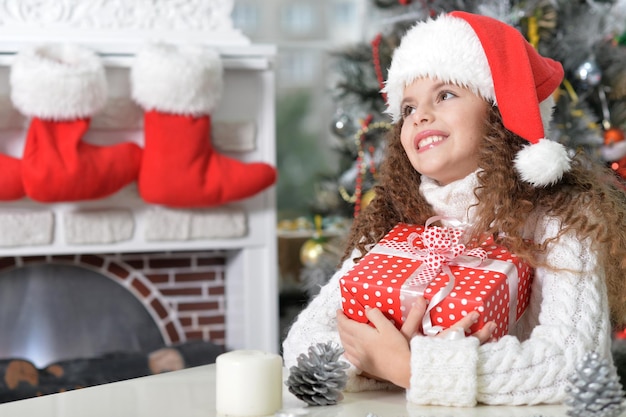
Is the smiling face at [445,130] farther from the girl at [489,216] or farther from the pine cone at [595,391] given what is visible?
the pine cone at [595,391]

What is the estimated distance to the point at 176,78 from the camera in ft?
7.75

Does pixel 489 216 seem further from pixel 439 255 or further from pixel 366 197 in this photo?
pixel 366 197

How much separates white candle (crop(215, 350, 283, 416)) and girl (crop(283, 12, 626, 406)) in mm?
176

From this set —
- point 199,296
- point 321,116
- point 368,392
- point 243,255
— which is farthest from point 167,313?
point 368,392

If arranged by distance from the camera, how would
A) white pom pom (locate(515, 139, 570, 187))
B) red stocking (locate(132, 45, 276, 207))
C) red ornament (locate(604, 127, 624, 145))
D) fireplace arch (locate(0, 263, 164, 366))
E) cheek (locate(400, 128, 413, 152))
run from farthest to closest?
fireplace arch (locate(0, 263, 164, 366)), red ornament (locate(604, 127, 624, 145)), red stocking (locate(132, 45, 276, 207)), cheek (locate(400, 128, 413, 152)), white pom pom (locate(515, 139, 570, 187))

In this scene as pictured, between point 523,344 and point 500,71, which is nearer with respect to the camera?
point 523,344

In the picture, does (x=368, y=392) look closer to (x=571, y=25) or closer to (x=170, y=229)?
(x=170, y=229)

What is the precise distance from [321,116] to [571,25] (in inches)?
52.1

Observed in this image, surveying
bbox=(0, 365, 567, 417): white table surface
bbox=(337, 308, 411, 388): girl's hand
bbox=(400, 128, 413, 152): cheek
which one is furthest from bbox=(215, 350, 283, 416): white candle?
bbox=(400, 128, 413, 152): cheek

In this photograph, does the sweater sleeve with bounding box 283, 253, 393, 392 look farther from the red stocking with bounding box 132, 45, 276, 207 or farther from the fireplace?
the fireplace

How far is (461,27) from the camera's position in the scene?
1.31m

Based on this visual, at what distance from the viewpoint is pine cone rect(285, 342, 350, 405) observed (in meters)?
1.06

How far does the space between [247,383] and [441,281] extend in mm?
283

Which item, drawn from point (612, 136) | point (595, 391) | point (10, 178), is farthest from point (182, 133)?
point (595, 391)
